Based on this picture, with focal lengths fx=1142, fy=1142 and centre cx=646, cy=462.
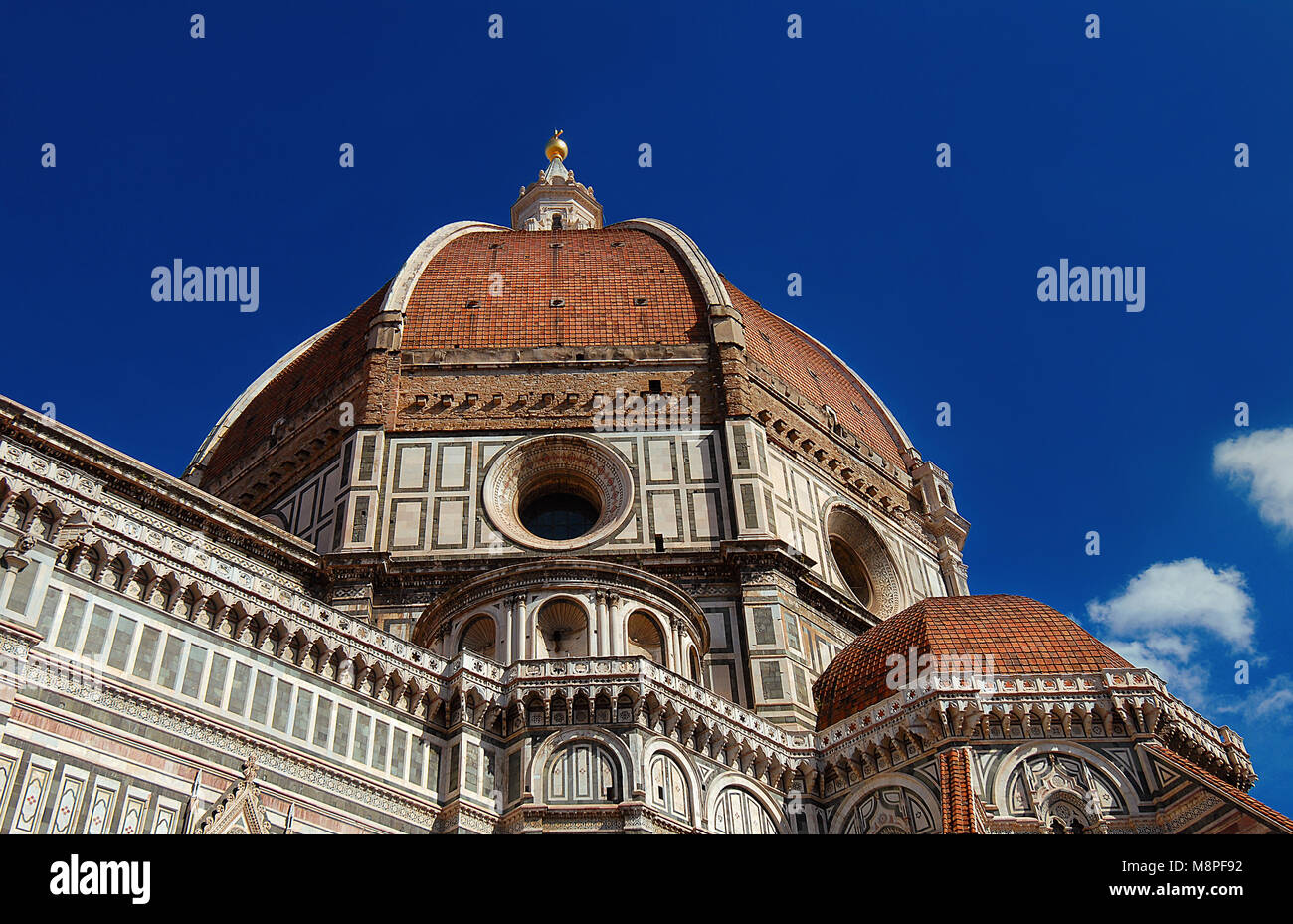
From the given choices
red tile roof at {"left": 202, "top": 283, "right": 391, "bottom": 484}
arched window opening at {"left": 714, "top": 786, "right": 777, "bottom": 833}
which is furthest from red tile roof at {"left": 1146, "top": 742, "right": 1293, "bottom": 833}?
red tile roof at {"left": 202, "top": 283, "right": 391, "bottom": 484}

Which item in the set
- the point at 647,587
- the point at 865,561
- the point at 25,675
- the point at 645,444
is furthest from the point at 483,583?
the point at 865,561

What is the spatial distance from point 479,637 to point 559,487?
27.7 ft

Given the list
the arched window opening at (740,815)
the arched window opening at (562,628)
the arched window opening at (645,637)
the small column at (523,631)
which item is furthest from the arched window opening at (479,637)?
the arched window opening at (740,815)

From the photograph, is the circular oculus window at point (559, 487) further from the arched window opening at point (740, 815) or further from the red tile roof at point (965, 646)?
the arched window opening at point (740, 815)

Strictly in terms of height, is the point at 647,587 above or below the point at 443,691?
above

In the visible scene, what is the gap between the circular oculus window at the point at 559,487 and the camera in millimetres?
32188

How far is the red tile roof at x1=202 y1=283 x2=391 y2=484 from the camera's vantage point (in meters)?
38.1

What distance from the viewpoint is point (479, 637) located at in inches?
1043

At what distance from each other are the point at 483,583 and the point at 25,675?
1106 cm

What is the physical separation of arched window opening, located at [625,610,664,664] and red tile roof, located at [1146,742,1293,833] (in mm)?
10588

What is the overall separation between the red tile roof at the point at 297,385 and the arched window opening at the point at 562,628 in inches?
556

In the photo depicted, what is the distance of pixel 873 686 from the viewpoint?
1014 inches
